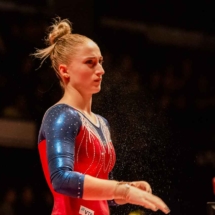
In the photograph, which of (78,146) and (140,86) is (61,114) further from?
(140,86)

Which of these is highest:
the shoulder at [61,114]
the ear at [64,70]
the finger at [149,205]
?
the ear at [64,70]

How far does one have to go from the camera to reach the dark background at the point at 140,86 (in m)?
2.35

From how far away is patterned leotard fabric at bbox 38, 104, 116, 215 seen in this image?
1.25 metres

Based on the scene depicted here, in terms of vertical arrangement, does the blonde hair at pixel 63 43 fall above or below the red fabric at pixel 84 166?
above

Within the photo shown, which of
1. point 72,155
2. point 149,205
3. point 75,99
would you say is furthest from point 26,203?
point 149,205

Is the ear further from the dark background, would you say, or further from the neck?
the dark background

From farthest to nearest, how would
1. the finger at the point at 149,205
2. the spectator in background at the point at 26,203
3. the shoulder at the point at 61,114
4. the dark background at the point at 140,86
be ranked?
the spectator in background at the point at 26,203 → the dark background at the point at 140,86 → the shoulder at the point at 61,114 → the finger at the point at 149,205

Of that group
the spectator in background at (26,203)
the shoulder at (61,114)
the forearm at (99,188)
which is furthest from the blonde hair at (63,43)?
the spectator in background at (26,203)

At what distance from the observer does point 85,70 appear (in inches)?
57.1

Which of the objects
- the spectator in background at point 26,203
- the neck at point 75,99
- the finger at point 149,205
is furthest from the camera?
the spectator in background at point 26,203

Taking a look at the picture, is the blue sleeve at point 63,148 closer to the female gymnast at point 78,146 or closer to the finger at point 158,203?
the female gymnast at point 78,146

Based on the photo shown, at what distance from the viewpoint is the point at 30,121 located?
279 cm

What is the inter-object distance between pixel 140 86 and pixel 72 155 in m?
1.48

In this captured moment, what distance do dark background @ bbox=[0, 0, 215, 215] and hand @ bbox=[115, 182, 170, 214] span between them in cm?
94
